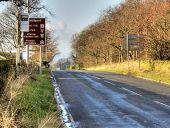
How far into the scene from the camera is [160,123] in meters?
16.0

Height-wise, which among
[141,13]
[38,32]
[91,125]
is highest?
[141,13]

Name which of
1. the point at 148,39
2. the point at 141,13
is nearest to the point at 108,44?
the point at 141,13

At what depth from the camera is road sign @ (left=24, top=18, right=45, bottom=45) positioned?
138 ft

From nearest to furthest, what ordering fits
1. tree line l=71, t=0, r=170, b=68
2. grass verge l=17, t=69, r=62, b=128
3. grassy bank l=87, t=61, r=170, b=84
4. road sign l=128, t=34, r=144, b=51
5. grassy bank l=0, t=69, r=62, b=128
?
grassy bank l=0, t=69, r=62, b=128
grass verge l=17, t=69, r=62, b=128
grassy bank l=87, t=61, r=170, b=84
tree line l=71, t=0, r=170, b=68
road sign l=128, t=34, r=144, b=51

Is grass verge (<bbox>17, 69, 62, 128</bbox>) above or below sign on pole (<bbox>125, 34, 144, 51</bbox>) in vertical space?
below

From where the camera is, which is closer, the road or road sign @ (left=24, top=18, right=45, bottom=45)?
the road

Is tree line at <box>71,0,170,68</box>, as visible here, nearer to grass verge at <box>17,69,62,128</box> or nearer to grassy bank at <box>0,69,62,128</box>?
grass verge at <box>17,69,62,128</box>

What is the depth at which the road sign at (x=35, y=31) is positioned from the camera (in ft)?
138

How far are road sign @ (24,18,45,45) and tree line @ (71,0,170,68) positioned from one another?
51.6 ft

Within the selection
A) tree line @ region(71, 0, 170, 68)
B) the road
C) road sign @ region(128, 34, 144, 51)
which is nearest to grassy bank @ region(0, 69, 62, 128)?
the road

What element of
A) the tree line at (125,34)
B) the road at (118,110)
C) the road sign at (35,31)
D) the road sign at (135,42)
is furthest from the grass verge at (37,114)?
the road sign at (135,42)

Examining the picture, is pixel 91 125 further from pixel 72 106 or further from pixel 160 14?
pixel 160 14

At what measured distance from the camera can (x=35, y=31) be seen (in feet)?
138

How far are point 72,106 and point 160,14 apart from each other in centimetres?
3543
